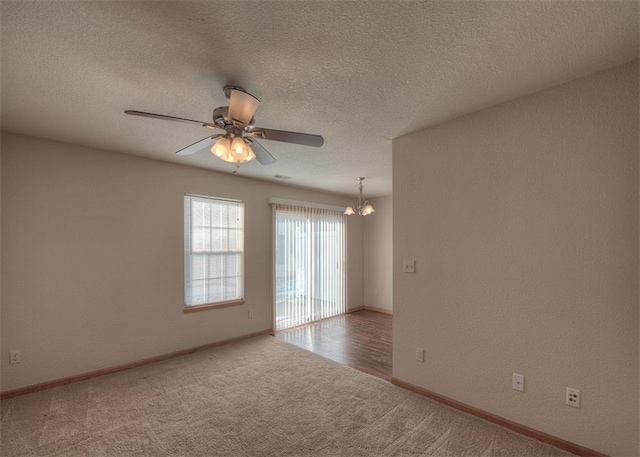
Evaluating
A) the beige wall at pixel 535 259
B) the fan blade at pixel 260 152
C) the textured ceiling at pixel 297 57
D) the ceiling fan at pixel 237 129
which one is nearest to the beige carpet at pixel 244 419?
the beige wall at pixel 535 259

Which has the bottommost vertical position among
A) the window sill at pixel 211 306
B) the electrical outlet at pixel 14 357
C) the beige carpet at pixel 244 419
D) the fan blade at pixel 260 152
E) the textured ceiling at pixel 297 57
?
the beige carpet at pixel 244 419

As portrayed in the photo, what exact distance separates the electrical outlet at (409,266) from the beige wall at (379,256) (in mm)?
3203

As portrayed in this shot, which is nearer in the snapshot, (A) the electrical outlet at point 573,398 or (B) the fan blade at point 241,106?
(B) the fan blade at point 241,106

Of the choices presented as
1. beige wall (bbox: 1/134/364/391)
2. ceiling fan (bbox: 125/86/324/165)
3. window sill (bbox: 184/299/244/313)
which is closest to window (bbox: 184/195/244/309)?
window sill (bbox: 184/299/244/313)

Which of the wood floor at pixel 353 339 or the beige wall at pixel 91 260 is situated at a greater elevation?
the beige wall at pixel 91 260

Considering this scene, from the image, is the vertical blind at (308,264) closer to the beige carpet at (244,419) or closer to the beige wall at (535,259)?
the beige carpet at (244,419)

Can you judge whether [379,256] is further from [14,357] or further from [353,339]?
[14,357]

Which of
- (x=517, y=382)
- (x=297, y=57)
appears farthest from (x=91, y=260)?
(x=517, y=382)

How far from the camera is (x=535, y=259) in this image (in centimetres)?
202

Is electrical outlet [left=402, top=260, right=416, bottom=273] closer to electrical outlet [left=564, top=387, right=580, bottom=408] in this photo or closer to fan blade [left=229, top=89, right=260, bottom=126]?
electrical outlet [left=564, top=387, right=580, bottom=408]

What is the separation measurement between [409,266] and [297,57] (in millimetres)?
1967

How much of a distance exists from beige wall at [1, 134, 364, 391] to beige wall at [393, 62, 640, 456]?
280 cm

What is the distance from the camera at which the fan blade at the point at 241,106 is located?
164cm

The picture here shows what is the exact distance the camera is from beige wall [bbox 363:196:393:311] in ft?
19.6
